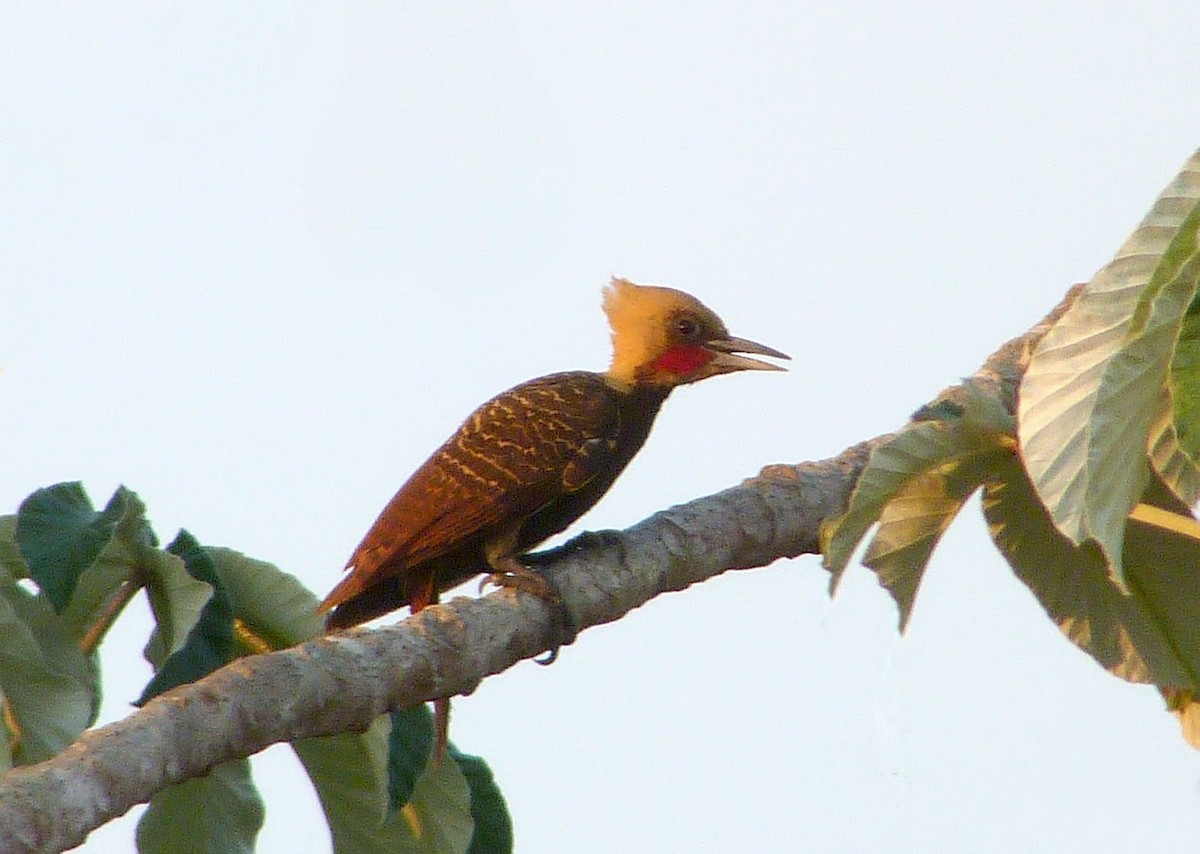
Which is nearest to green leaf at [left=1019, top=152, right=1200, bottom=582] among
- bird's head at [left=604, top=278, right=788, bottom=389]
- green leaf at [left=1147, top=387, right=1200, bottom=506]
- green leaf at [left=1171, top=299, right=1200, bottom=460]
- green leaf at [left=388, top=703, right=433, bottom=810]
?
green leaf at [left=1171, top=299, right=1200, bottom=460]

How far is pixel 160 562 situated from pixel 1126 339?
1.53 metres

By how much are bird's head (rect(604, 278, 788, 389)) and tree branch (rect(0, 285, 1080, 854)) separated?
0.71m

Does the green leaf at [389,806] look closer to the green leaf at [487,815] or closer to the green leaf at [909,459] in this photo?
the green leaf at [487,815]

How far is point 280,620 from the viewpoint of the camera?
9.14 ft

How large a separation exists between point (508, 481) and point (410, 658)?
4.39 feet

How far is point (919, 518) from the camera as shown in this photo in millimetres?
2459

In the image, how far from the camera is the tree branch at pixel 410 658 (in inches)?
78.0

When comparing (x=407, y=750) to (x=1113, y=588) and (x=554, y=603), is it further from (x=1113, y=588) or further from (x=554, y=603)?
(x=1113, y=588)

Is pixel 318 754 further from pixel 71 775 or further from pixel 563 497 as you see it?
pixel 563 497

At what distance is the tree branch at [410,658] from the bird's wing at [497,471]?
28cm

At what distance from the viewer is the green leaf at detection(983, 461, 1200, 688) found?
2586mm

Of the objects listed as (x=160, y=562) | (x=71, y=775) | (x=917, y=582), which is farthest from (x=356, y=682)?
(x=917, y=582)

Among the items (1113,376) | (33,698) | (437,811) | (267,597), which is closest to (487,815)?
(437,811)

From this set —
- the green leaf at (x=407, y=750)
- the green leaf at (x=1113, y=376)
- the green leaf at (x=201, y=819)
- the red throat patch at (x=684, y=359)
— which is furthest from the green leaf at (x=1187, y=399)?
the red throat patch at (x=684, y=359)
